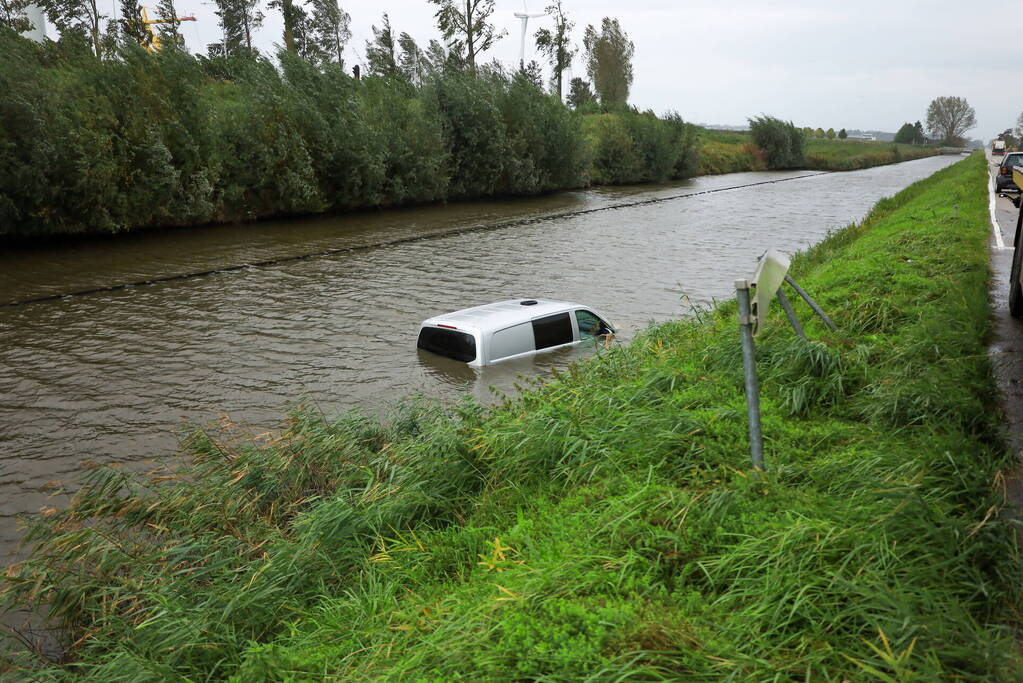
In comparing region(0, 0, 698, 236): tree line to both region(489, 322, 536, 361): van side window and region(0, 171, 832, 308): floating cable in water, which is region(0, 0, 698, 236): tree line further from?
region(489, 322, 536, 361): van side window

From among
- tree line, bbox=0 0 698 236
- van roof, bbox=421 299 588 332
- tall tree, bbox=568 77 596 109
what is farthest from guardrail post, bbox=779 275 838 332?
tall tree, bbox=568 77 596 109

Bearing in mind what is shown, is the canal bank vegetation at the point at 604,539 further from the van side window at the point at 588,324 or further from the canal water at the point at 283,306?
the van side window at the point at 588,324

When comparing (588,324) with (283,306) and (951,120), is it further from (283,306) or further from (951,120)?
(951,120)

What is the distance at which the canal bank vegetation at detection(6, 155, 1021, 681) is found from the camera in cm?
316

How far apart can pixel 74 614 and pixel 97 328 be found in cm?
1187

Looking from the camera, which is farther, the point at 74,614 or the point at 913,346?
the point at 913,346

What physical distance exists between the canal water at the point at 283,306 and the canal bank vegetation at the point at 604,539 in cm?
171

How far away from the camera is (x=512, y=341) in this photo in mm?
12422

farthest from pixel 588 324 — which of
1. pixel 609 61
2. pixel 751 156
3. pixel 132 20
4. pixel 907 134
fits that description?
pixel 907 134

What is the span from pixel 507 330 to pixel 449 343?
3.61 ft

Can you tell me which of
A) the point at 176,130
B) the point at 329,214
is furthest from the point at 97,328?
the point at 329,214

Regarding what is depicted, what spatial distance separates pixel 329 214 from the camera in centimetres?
3450

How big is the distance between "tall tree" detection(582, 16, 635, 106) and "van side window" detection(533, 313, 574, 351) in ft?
268

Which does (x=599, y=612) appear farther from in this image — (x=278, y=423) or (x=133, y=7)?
(x=133, y=7)
